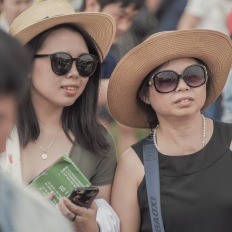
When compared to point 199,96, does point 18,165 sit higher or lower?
lower

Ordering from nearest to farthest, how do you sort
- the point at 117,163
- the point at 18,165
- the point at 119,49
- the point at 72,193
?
the point at 72,193 < the point at 18,165 < the point at 117,163 < the point at 119,49

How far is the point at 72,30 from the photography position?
383 centimetres

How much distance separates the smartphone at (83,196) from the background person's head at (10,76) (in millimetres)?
1666

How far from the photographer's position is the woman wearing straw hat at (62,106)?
371 cm

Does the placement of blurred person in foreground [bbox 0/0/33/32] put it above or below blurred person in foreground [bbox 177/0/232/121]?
below

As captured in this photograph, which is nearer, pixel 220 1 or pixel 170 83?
pixel 170 83

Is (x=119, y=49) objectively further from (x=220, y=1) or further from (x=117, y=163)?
(x=117, y=163)

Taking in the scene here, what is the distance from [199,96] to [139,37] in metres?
2.95

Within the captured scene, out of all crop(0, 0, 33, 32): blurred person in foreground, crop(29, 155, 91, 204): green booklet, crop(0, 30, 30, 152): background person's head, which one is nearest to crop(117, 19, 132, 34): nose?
crop(0, 0, 33, 32): blurred person in foreground

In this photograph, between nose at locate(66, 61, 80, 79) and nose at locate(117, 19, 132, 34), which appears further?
nose at locate(117, 19, 132, 34)

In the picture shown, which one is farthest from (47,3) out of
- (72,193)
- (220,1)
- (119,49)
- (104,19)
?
(220,1)

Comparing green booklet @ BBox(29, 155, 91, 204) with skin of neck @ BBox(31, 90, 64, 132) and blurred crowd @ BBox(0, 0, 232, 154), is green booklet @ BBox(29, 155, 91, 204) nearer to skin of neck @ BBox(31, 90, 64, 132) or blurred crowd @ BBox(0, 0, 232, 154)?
skin of neck @ BBox(31, 90, 64, 132)

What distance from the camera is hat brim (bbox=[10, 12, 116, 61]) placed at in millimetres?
3760

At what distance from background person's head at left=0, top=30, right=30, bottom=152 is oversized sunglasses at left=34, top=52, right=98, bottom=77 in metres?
2.02
